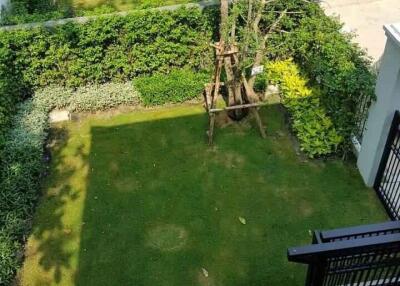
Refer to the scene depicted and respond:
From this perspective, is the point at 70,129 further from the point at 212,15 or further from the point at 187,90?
the point at 212,15

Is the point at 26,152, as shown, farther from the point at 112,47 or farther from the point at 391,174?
the point at 391,174

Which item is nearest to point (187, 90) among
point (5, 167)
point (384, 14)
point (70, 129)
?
point (70, 129)

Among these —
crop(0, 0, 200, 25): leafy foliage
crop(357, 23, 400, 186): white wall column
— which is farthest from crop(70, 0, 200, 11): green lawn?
crop(357, 23, 400, 186): white wall column

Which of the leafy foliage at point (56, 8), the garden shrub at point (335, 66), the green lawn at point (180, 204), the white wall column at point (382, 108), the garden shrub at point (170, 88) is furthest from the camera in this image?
the garden shrub at point (170, 88)

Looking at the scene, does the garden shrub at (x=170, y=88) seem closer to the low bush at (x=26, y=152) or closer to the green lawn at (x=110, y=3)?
the low bush at (x=26, y=152)

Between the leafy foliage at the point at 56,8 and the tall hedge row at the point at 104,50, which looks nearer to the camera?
the tall hedge row at the point at 104,50

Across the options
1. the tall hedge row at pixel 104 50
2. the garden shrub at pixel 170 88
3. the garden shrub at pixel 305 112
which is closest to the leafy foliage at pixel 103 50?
the tall hedge row at pixel 104 50

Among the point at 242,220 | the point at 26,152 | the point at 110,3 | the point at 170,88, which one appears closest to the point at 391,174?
the point at 242,220
